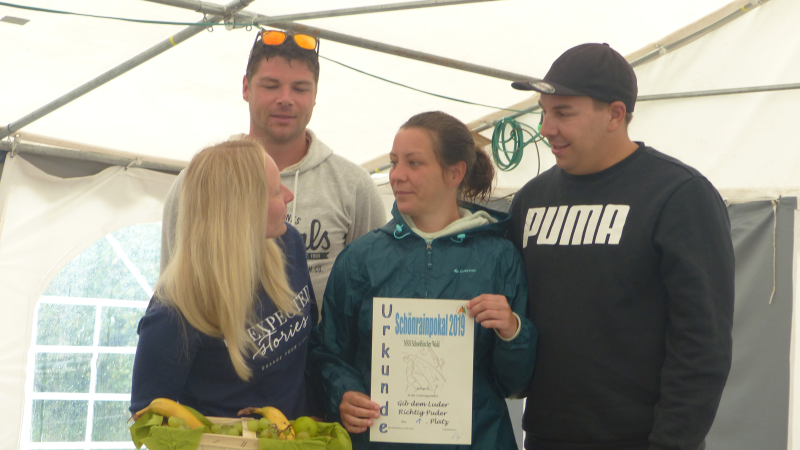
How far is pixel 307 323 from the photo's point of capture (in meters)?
2.09

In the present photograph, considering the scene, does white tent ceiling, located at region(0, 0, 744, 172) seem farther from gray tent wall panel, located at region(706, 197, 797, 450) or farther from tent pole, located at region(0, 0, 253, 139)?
gray tent wall panel, located at region(706, 197, 797, 450)

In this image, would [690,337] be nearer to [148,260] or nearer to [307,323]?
[307,323]

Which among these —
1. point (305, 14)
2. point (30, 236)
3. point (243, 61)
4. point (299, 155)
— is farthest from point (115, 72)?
point (299, 155)

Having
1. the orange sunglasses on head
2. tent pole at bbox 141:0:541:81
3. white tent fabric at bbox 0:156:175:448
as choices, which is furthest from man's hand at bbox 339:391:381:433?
white tent fabric at bbox 0:156:175:448

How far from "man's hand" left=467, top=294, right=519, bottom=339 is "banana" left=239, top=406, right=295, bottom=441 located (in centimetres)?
61

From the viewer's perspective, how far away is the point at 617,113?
2205 mm

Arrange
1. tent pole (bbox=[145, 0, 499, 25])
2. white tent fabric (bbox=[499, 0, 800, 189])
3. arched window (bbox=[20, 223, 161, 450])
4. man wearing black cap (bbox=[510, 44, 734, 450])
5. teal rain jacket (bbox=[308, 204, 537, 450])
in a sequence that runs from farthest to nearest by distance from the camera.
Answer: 1. arched window (bbox=[20, 223, 161, 450])
2. white tent fabric (bbox=[499, 0, 800, 189])
3. tent pole (bbox=[145, 0, 499, 25])
4. teal rain jacket (bbox=[308, 204, 537, 450])
5. man wearing black cap (bbox=[510, 44, 734, 450])

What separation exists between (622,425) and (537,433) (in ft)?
0.93

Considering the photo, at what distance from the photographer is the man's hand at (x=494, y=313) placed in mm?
1990

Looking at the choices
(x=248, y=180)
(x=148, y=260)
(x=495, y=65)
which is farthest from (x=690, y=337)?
(x=148, y=260)

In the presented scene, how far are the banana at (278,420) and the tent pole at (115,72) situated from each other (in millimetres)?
2745

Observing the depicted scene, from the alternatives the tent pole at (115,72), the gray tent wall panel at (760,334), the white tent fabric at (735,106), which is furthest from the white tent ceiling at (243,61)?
the gray tent wall panel at (760,334)

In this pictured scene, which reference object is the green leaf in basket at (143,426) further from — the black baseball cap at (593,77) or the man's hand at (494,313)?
the black baseball cap at (593,77)

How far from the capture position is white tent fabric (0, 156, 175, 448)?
508 centimetres
